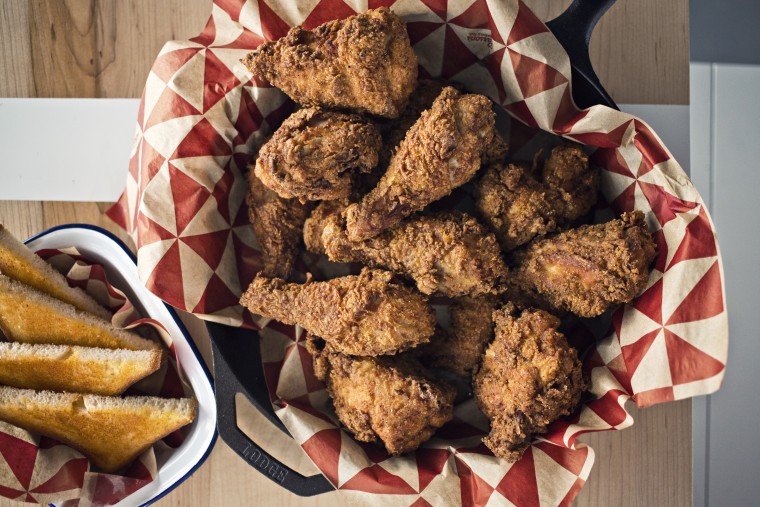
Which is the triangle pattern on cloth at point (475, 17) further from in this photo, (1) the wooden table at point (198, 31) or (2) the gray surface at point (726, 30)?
(2) the gray surface at point (726, 30)

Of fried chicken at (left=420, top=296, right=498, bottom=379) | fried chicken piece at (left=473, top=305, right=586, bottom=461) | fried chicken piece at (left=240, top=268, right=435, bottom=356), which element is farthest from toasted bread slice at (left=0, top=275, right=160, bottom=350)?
fried chicken piece at (left=473, top=305, right=586, bottom=461)

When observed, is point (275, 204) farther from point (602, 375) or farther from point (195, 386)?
point (602, 375)

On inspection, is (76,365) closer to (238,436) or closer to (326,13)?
(238,436)

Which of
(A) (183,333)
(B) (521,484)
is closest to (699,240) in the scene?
(B) (521,484)

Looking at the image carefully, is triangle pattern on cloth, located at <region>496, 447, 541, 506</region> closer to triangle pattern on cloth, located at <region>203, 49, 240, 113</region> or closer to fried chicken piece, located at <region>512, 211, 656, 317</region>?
fried chicken piece, located at <region>512, 211, 656, 317</region>

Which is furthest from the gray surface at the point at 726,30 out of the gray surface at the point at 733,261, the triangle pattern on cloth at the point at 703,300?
the triangle pattern on cloth at the point at 703,300
